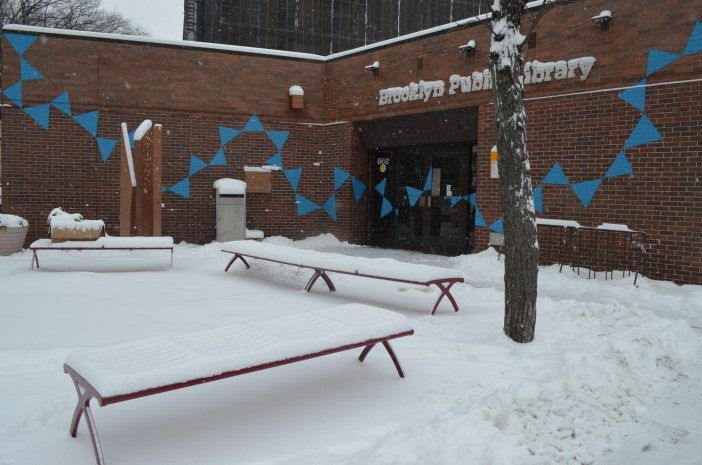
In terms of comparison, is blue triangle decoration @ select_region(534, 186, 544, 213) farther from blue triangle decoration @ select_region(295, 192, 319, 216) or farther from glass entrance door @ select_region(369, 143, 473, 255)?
blue triangle decoration @ select_region(295, 192, 319, 216)

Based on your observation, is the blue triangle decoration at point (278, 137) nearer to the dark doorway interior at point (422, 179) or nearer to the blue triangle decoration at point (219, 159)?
the blue triangle decoration at point (219, 159)

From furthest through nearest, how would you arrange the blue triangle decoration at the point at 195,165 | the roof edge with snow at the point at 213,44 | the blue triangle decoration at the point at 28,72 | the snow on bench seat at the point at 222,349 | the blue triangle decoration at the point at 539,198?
the blue triangle decoration at the point at 195,165 < the blue triangle decoration at the point at 28,72 < the roof edge with snow at the point at 213,44 < the blue triangle decoration at the point at 539,198 < the snow on bench seat at the point at 222,349

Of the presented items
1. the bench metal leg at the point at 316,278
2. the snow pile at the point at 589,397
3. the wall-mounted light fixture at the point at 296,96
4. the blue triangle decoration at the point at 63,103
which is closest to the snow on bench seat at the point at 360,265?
the bench metal leg at the point at 316,278

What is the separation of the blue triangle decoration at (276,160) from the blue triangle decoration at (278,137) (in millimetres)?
185

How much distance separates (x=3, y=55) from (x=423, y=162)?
8799 millimetres

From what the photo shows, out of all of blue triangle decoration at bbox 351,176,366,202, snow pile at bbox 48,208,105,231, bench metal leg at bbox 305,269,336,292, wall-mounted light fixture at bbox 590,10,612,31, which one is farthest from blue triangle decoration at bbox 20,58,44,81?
wall-mounted light fixture at bbox 590,10,612,31

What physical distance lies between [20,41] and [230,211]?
212 inches

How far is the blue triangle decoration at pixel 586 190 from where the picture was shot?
30.4 feet

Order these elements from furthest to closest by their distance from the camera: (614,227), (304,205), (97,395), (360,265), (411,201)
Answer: (304,205) → (411,201) → (614,227) → (360,265) → (97,395)

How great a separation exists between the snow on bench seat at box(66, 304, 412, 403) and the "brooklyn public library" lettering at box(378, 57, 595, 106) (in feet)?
18.8

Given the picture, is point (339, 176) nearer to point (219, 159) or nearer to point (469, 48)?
point (219, 159)

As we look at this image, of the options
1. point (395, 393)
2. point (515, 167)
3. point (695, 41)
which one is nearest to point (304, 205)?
point (695, 41)

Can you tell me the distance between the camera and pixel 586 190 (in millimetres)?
9391

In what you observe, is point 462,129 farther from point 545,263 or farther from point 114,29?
point 114,29
